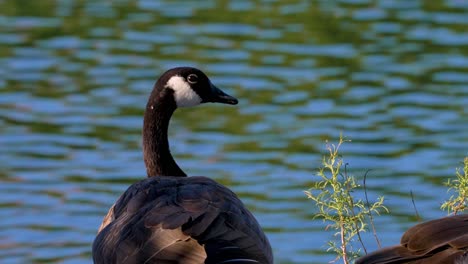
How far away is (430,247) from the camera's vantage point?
530 cm

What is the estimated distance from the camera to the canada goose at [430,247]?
17.3ft

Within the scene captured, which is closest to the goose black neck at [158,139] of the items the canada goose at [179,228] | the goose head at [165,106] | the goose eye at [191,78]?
the goose head at [165,106]

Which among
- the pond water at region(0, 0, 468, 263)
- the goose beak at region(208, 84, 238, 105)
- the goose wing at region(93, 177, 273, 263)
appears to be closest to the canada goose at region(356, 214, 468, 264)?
the goose wing at region(93, 177, 273, 263)

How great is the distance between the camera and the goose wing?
20.5 feet

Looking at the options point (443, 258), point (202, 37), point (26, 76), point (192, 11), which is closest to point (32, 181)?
point (26, 76)

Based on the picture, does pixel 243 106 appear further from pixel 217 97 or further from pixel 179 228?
pixel 179 228

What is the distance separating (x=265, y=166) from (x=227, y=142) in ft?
2.77

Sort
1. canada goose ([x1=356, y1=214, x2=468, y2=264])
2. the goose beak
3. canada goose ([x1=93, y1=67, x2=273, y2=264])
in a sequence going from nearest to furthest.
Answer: canada goose ([x1=356, y1=214, x2=468, y2=264]) → canada goose ([x1=93, y1=67, x2=273, y2=264]) → the goose beak

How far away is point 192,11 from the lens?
2012 centimetres

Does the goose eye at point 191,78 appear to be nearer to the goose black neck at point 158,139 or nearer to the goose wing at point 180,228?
the goose black neck at point 158,139

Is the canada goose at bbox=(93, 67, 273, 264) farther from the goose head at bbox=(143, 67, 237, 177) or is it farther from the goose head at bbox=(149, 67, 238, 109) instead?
the goose head at bbox=(149, 67, 238, 109)

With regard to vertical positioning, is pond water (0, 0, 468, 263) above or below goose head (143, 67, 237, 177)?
below

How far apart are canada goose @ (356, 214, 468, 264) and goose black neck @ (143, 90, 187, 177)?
3209 millimetres

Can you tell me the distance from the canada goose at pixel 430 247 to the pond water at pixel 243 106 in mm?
5432
